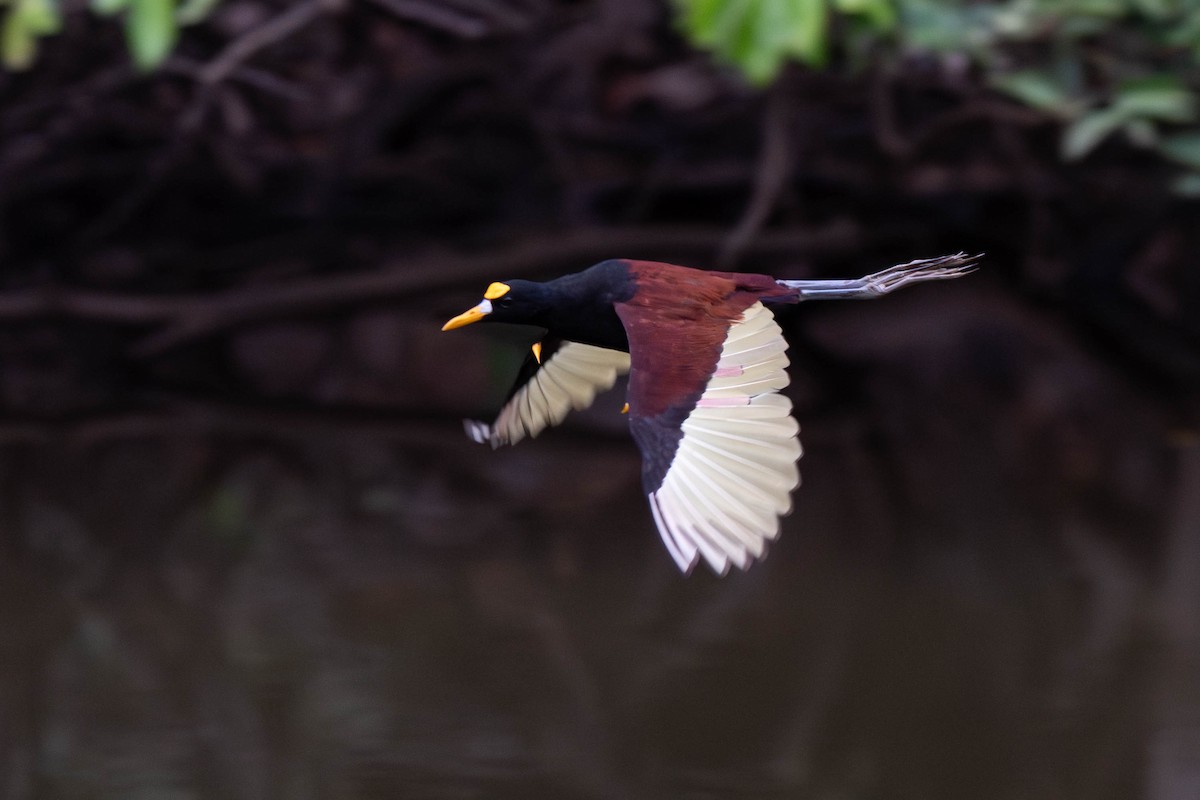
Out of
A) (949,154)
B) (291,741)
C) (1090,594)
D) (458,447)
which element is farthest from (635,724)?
(949,154)

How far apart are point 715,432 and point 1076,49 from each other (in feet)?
9.37

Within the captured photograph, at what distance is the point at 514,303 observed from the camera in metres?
1.94

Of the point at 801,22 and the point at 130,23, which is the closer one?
the point at 801,22

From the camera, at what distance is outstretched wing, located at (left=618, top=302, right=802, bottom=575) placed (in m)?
1.59

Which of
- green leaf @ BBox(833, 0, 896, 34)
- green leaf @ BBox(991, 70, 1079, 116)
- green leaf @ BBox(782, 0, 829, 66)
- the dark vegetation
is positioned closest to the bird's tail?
green leaf @ BBox(782, 0, 829, 66)

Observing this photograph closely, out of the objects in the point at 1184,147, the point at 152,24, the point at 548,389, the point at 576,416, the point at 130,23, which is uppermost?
the point at 152,24

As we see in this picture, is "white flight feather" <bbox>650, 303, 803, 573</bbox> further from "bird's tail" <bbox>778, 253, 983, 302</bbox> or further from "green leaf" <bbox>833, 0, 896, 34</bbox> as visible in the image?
"green leaf" <bbox>833, 0, 896, 34</bbox>

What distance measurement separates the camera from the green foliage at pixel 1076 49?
12.5 ft

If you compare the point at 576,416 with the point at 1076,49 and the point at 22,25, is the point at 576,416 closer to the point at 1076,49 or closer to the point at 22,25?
the point at 1076,49

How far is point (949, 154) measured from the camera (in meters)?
5.89

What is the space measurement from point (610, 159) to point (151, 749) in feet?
11.4

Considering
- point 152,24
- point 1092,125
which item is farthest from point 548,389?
point 1092,125

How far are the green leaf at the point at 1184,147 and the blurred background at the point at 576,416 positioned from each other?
0.16 feet

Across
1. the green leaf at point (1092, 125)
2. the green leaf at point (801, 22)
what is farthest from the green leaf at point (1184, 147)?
the green leaf at point (801, 22)
